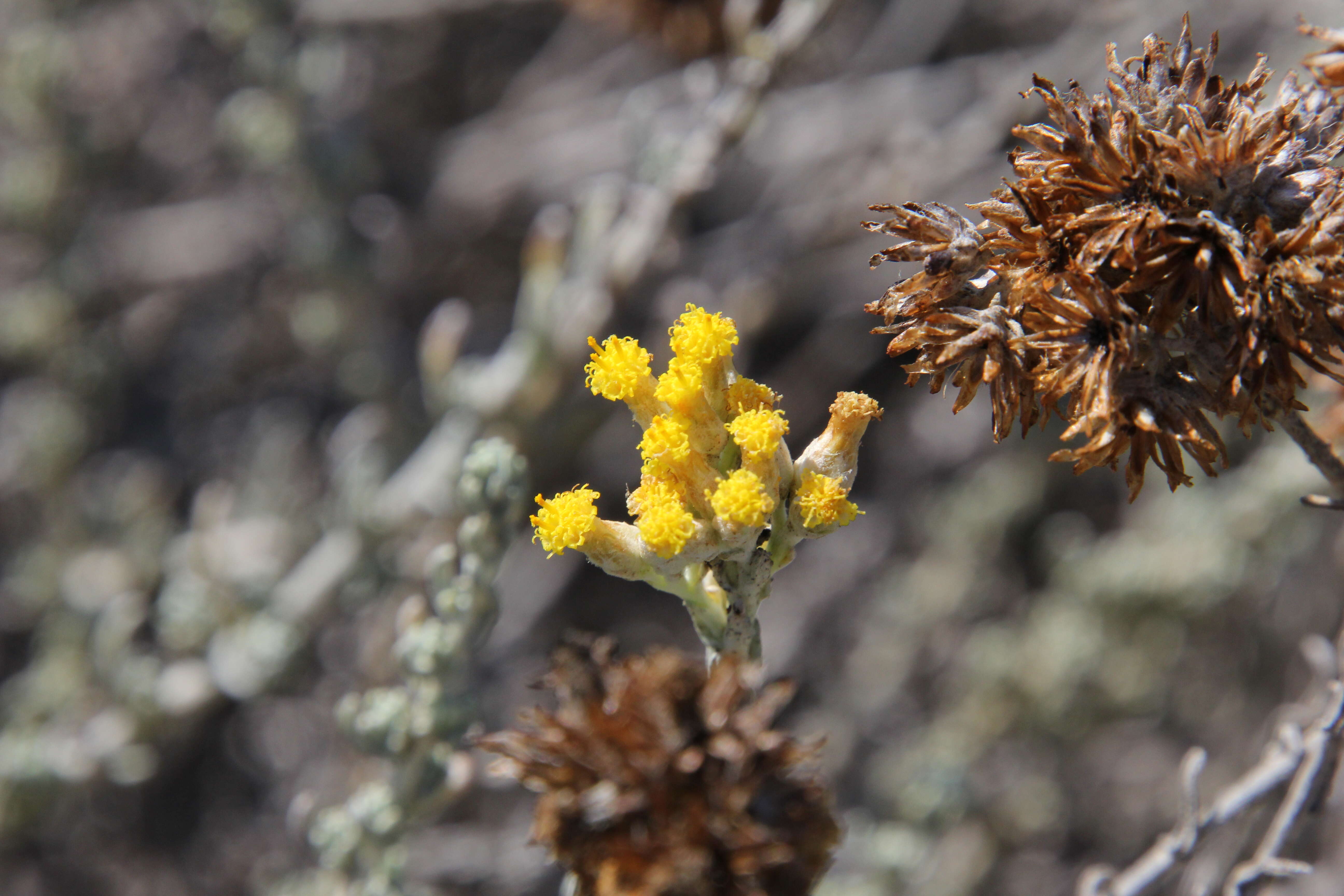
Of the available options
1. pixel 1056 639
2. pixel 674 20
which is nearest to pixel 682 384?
pixel 1056 639

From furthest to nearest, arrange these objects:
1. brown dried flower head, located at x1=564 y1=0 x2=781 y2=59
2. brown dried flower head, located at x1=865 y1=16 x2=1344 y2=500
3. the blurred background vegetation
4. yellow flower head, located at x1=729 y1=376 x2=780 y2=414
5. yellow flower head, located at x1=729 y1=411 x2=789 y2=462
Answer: brown dried flower head, located at x1=564 y1=0 x2=781 y2=59
the blurred background vegetation
yellow flower head, located at x1=729 y1=376 x2=780 y2=414
yellow flower head, located at x1=729 y1=411 x2=789 y2=462
brown dried flower head, located at x1=865 y1=16 x2=1344 y2=500

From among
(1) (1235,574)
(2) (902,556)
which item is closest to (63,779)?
(2) (902,556)

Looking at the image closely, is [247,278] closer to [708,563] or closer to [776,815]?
[708,563]

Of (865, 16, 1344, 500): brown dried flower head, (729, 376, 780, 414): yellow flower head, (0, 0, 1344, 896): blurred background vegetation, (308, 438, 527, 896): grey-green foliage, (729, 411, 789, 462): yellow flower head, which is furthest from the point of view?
(0, 0, 1344, 896): blurred background vegetation

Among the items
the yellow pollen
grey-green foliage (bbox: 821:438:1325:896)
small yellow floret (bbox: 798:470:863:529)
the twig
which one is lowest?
grey-green foliage (bbox: 821:438:1325:896)

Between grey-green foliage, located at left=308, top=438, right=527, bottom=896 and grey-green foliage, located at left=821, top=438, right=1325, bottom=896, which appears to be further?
grey-green foliage, located at left=821, top=438, right=1325, bottom=896

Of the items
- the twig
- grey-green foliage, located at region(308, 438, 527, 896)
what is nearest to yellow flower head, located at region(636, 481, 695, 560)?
grey-green foliage, located at region(308, 438, 527, 896)

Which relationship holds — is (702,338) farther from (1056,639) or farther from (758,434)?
(1056,639)

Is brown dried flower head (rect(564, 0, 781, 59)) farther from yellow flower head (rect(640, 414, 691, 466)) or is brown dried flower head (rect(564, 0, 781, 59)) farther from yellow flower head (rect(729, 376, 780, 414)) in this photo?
yellow flower head (rect(640, 414, 691, 466))
